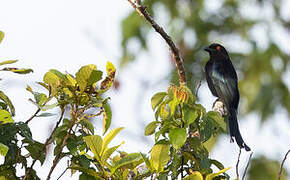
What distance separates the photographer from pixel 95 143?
232 centimetres

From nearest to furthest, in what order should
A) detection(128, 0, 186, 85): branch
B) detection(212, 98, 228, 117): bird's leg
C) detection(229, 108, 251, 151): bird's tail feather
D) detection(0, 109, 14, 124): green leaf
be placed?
1. detection(0, 109, 14, 124): green leaf
2. detection(128, 0, 186, 85): branch
3. detection(212, 98, 228, 117): bird's leg
4. detection(229, 108, 251, 151): bird's tail feather

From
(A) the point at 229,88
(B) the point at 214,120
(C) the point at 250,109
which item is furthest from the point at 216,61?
(C) the point at 250,109

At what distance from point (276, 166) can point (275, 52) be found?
272cm

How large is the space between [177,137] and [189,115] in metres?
0.14

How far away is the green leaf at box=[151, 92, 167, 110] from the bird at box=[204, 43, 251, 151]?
3.27 meters

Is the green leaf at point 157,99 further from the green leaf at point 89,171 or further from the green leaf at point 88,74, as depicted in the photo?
the green leaf at point 89,171

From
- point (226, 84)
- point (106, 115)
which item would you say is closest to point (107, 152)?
point (106, 115)

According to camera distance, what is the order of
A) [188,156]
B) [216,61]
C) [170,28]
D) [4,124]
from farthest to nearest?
[170,28] < [216,61] < [188,156] < [4,124]

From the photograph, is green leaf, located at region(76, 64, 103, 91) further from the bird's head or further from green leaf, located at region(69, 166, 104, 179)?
the bird's head

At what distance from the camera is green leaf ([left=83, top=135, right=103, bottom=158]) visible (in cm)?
229

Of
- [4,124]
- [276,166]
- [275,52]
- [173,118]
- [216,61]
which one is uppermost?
[275,52]

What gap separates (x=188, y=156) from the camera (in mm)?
2475

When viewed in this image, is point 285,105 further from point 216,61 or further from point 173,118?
point 173,118

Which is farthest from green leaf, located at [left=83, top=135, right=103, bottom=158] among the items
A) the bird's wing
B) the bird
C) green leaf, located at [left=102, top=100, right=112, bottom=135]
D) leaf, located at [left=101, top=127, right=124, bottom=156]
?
the bird's wing
